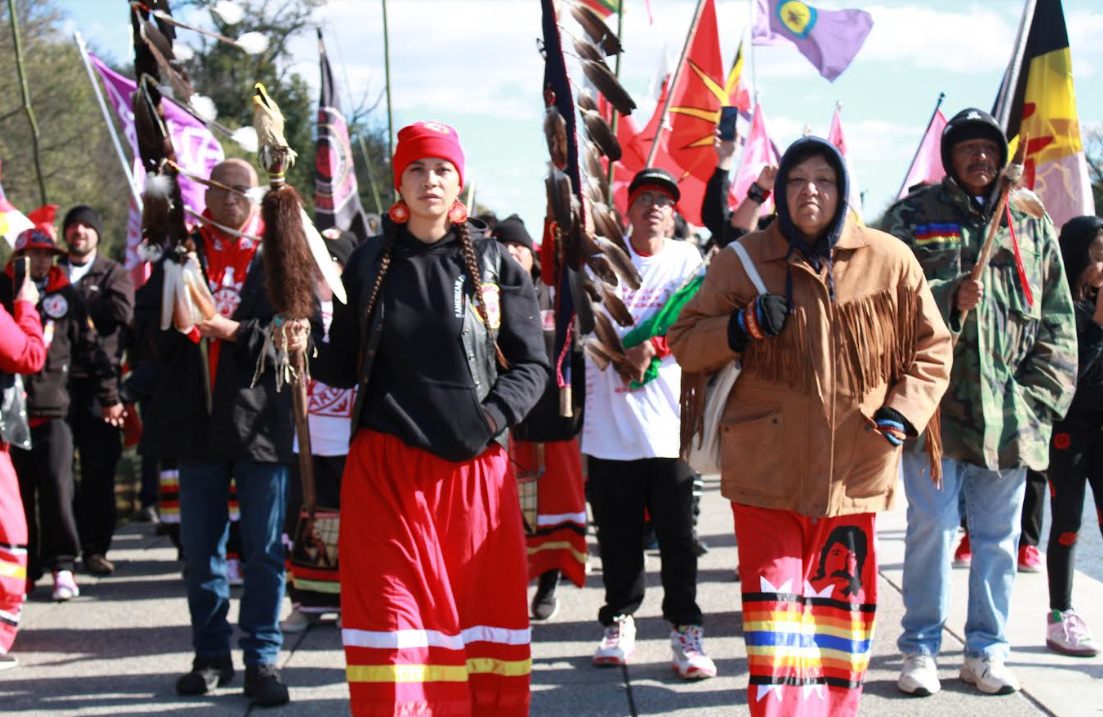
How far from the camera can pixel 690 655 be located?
18.1 ft

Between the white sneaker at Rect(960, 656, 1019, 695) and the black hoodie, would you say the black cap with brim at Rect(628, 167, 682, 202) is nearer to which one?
the black hoodie

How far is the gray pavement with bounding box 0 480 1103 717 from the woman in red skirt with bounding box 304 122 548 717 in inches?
44.3

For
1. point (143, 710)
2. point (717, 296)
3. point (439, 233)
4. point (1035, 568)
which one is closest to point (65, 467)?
point (143, 710)

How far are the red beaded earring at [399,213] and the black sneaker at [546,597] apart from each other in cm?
287

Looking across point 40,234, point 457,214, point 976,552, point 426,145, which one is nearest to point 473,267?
point 457,214

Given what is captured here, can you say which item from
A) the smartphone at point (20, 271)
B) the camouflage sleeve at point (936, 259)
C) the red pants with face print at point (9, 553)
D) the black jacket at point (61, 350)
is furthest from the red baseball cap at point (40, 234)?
the camouflage sleeve at point (936, 259)

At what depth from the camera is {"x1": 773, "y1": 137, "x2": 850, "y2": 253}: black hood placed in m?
4.38

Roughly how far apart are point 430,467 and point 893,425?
1.50 meters

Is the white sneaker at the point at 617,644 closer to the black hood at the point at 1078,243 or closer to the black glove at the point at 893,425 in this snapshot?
the black glove at the point at 893,425

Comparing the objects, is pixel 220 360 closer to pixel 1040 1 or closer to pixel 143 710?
pixel 143 710

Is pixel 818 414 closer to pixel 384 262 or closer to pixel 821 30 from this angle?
pixel 384 262

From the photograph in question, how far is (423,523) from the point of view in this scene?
13.8ft

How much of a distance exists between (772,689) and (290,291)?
216 centimetres

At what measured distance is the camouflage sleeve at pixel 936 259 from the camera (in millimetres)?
5125
